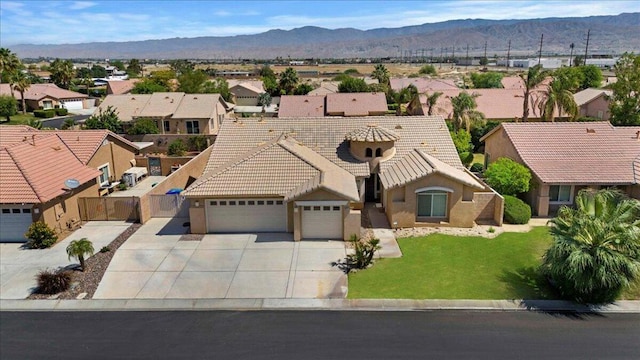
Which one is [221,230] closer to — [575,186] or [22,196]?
[22,196]

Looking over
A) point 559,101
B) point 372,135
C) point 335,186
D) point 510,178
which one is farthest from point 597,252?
point 559,101

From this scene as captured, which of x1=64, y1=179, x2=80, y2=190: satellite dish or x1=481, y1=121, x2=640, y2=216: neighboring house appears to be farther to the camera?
x1=481, y1=121, x2=640, y2=216: neighboring house

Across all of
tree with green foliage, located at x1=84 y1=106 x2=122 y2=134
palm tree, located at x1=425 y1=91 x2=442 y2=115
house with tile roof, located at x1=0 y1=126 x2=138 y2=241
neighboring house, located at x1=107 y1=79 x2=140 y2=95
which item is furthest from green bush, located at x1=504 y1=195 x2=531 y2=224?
neighboring house, located at x1=107 y1=79 x2=140 y2=95

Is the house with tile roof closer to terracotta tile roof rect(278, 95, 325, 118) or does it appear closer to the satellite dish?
the satellite dish

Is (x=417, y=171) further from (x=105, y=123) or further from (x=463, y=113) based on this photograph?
(x=105, y=123)

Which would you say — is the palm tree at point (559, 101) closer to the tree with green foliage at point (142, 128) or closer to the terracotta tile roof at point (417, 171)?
the terracotta tile roof at point (417, 171)

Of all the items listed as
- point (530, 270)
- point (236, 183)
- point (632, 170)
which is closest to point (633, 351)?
point (530, 270)
